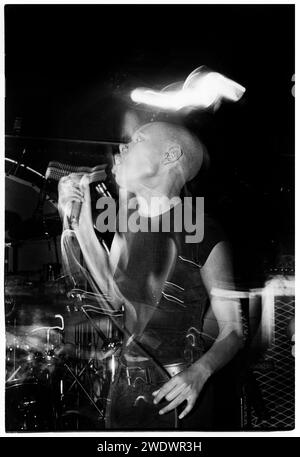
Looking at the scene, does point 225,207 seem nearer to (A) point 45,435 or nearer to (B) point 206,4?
(B) point 206,4

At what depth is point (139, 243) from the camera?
176 centimetres

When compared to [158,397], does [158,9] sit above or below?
above

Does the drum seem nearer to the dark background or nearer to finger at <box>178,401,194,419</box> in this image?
finger at <box>178,401,194,419</box>

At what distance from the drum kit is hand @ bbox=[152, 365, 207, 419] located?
0.22m

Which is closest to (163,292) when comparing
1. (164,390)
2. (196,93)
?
(164,390)

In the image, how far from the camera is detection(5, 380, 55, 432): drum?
5.76 feet

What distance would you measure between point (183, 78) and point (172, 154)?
31cm

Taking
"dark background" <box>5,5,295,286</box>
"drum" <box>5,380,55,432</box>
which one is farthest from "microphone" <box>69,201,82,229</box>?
"drum" <box>5,380,55,432</box>

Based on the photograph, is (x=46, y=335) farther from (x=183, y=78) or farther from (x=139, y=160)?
(x=183, y=78)

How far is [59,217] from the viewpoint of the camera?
1754 mm

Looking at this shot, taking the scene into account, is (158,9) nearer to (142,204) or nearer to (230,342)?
(142,204)

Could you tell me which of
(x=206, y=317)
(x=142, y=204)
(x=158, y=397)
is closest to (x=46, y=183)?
(x=142, y=204)
